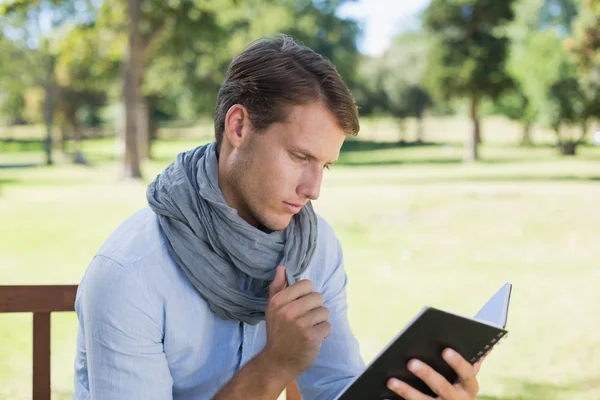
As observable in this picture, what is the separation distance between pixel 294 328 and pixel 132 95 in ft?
56.4

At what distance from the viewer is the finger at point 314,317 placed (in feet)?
5.29

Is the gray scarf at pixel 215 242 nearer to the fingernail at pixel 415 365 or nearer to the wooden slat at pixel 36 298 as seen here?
the fingernail at pixel 415 365

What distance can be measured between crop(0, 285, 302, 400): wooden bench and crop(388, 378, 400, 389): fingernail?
104cm

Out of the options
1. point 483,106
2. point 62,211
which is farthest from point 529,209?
point 483,106

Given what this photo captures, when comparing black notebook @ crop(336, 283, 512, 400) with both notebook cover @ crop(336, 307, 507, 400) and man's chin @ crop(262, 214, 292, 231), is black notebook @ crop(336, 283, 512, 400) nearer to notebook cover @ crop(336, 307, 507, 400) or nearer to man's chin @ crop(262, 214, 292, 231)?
notebook cover @ crop(336, 307, 507, 400)

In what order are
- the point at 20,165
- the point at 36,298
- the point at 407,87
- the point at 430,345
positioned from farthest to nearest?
the point at 407,87
the point at 20,165
the point at 36,298
the point at 430,345

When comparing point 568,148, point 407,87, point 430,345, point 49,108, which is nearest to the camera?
point 430,345

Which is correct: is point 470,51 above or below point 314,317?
above

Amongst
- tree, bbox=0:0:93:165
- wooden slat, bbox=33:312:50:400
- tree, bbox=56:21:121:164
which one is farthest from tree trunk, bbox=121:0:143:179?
wooden slat, bbox=33:312:50:400

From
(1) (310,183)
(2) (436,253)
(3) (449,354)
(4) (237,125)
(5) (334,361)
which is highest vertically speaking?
(4) (237,125)

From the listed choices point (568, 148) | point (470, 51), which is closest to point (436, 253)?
point (470, 51)

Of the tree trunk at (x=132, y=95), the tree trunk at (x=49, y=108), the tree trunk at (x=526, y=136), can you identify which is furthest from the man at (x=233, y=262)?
the tree trunk at (x=526, y=136)

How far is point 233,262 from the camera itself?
5.94 feet

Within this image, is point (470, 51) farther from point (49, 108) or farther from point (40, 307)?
point (40, 307)
